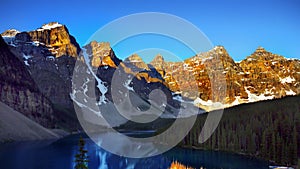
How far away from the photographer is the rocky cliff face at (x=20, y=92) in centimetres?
14812

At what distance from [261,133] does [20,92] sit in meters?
119

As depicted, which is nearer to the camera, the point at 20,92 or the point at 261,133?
the point at 261,133

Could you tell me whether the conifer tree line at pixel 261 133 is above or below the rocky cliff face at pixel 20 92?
below

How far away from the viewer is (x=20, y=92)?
15688 centimetres

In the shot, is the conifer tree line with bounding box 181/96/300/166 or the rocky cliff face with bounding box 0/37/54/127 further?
the rocky cliff face with bounding box 0/37/54/127

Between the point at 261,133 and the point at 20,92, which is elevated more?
the point at 20,92

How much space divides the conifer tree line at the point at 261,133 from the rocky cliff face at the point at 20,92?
8473cm

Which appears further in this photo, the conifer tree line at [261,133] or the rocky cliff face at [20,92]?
the rocky cliff face at [20,92]

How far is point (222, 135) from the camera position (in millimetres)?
103438

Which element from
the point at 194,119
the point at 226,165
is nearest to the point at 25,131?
the point at 194,119

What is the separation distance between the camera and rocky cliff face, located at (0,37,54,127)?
14812 centimetres

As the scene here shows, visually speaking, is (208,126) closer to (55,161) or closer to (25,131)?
(55,161)

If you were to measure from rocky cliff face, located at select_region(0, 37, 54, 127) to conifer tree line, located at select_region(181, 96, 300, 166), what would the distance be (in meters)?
84.7

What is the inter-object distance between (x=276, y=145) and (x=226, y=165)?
1808 cm
